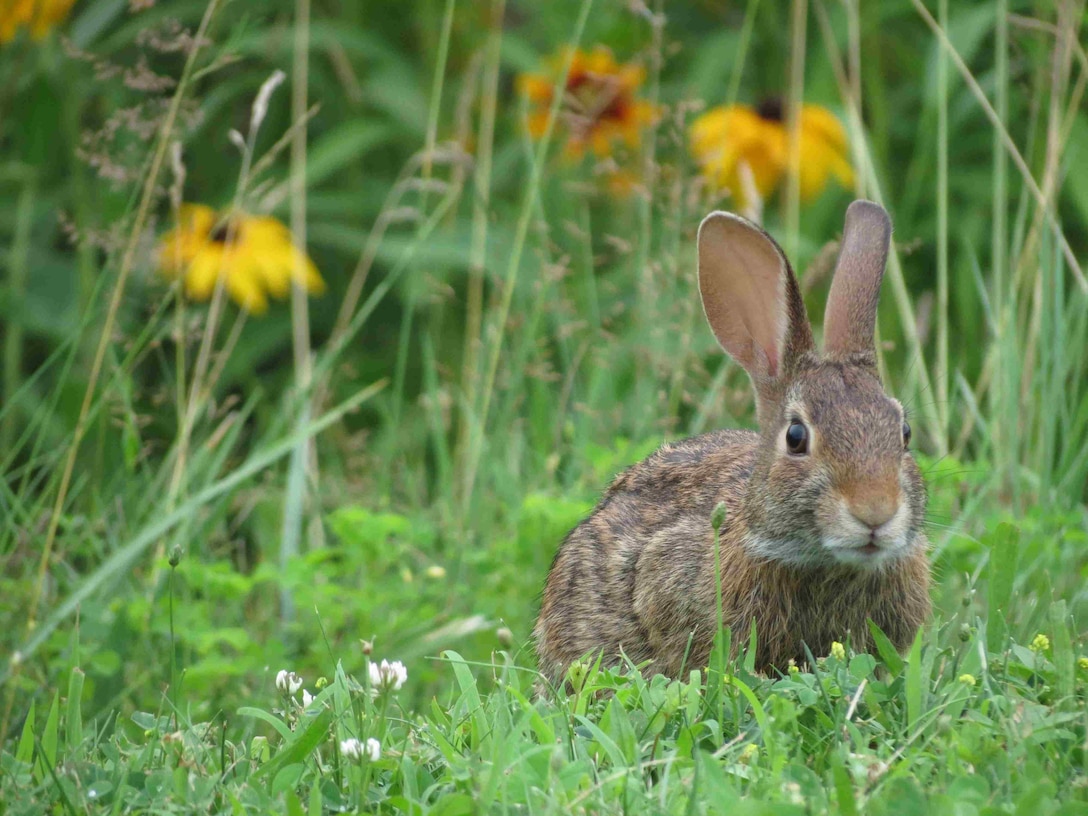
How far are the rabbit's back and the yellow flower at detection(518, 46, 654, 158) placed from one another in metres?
2.16

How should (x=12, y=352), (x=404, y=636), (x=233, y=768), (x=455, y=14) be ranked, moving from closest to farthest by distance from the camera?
(x=233, y=768)
(x=404, y=636)
(x=12, y=352)
(x=455, y=14)

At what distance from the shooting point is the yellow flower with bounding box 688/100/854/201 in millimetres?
6457

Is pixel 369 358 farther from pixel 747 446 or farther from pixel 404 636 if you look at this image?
pixel 747 446

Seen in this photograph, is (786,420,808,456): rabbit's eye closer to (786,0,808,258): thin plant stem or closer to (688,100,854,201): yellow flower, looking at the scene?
(786,0,808,258): thin plant stem

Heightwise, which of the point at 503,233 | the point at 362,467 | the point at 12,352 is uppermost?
the point at 503,233

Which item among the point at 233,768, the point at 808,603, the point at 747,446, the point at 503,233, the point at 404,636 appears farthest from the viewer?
the point at 503,233

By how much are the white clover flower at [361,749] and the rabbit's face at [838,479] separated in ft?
3.94

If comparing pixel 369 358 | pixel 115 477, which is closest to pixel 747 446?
pixel 115 477

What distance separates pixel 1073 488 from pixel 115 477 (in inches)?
122

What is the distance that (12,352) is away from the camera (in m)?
6.29

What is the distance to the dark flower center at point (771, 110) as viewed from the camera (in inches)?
265

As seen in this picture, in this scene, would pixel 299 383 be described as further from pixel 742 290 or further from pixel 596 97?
pixel 742 290

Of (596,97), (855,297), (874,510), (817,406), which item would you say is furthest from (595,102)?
(874,510)

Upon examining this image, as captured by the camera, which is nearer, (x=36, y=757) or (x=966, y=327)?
(x=36, y=757)
